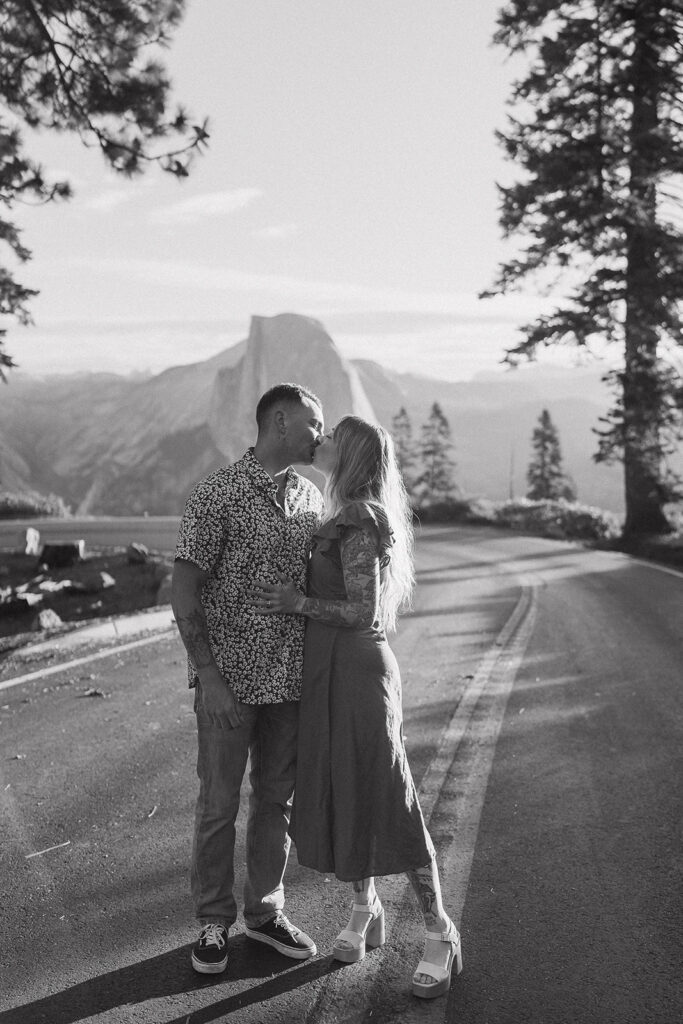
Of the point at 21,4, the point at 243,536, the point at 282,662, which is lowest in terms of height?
the point at 282,662

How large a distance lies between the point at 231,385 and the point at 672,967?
442ft

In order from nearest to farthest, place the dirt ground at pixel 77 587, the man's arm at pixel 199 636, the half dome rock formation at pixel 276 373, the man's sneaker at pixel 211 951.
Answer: the man's sneaker at pixel 211 951 → the man's arm at pixel 199 636 → the dirt ground at pixel 77 587 → the half dome rock formation at pixel 276 373

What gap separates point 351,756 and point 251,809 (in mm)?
672

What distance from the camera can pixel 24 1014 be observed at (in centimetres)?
338

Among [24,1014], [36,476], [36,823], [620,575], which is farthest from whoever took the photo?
[36,476]

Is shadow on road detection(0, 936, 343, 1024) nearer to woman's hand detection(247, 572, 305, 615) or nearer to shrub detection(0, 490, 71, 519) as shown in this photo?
woman's hand detection(247, 572, 305, 615)

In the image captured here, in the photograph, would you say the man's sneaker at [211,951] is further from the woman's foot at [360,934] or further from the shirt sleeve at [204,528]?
the shirt sleeve at [204,528]

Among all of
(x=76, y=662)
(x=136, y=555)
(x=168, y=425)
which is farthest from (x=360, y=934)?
(x=168, y=425)

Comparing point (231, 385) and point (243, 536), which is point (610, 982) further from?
point (231, 385)

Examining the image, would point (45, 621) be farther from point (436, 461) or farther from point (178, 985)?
point (436, 461)

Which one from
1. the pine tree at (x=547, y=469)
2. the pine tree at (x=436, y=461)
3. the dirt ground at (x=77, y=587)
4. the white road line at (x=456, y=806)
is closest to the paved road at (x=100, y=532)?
the dirt ground at (x=77, y=587)

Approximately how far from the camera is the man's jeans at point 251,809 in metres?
3.87

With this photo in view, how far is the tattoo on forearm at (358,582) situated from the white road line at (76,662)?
5.58 metres

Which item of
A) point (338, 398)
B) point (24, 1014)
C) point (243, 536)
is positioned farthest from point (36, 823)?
point (338, 398)
